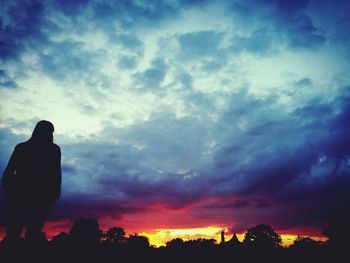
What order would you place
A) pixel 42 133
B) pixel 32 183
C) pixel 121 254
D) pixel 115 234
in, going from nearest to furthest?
pixel 32 183
pixel 42 133
pixel 121 254
pixel 115 234

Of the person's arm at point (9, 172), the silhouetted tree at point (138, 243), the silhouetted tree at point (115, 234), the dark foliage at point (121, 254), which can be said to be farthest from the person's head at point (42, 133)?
the silhouetted tree at point (115, 234)

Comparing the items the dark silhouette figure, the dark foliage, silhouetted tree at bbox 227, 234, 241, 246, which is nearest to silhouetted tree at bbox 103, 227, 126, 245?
silhouetted tree at bbox 227, 234, 241, 246

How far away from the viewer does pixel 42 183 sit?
4371 mm

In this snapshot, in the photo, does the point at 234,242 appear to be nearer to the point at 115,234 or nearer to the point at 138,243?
the point at 138,243

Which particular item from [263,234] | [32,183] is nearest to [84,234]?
[32,183]

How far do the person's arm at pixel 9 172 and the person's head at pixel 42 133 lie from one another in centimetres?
47

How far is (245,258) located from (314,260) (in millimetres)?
2276

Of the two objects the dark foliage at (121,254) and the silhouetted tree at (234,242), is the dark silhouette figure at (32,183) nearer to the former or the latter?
the dark foliage at (121,254)

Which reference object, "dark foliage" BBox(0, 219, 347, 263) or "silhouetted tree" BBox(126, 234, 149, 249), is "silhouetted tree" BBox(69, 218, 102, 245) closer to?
"dark foliage" BBox(0, 219, 347, 263)

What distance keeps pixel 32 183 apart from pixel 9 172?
0.63m

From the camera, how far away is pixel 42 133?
4734 millimetres

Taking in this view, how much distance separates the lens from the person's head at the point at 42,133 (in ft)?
15.4

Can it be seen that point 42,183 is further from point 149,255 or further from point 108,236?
point 108,236

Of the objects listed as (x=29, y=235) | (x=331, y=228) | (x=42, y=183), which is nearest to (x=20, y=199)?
(x=42, y=183)
